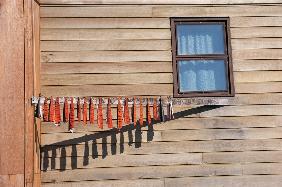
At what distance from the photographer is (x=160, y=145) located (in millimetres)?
6801

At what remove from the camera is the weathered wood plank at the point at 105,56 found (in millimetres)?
6922

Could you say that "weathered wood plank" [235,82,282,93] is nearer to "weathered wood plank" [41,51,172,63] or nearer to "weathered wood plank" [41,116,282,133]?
"weathered wood plank" [41,116,282,133]

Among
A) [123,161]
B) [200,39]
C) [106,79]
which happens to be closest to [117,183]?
[123,161]

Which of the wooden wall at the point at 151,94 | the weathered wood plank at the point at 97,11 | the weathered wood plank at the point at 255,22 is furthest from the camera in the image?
the weathered wood plank at the point at 255,22

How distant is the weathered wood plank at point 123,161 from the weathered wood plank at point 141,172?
0.24 ft

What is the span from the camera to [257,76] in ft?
23.3

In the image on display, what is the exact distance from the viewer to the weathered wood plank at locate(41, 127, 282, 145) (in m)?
6.72

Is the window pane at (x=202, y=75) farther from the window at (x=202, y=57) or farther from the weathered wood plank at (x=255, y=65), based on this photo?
the weathered wood plank at (x=255, y=65)

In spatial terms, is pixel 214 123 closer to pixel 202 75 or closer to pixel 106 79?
pixel 202 75

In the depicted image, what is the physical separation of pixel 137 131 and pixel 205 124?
1261 mm

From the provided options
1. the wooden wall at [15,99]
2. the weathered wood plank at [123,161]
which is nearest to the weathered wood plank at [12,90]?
the wooden wall at [15,99]

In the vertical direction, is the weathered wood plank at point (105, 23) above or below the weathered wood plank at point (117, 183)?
above

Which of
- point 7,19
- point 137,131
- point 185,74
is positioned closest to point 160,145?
point 137,131

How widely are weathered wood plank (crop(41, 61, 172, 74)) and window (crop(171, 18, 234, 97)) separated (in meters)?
0.33
